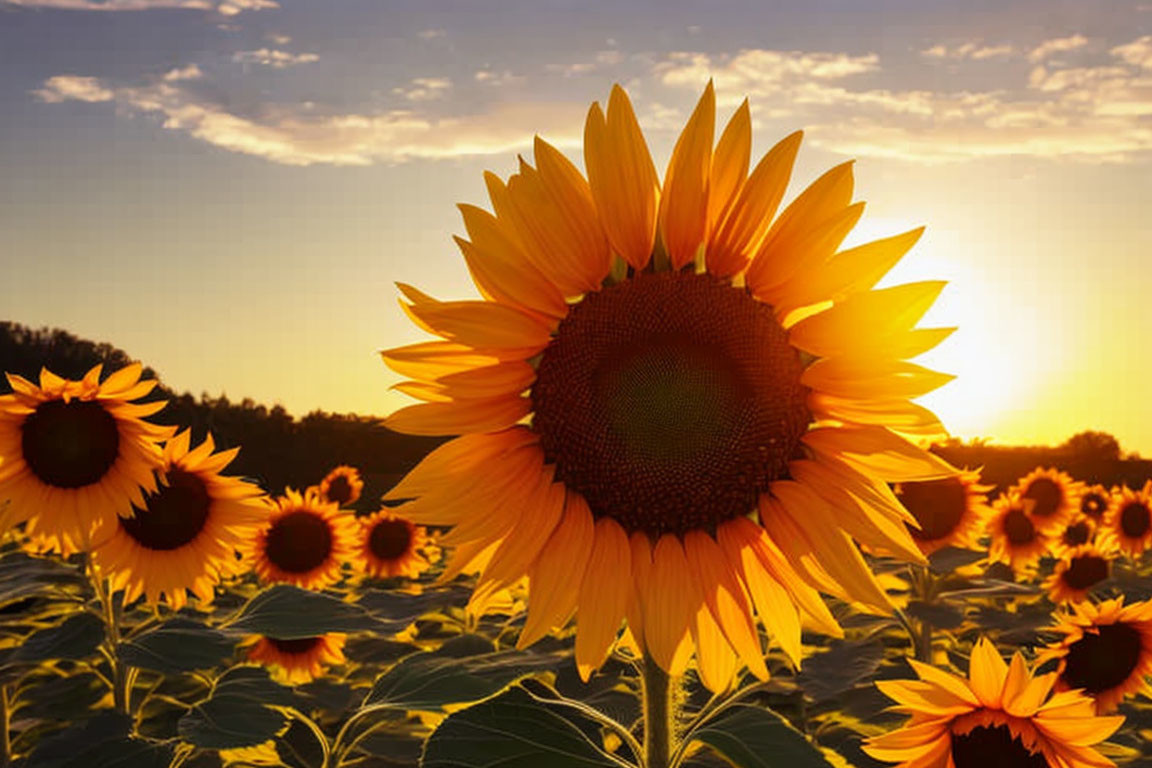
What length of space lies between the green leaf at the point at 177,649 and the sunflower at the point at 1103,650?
3.49 m

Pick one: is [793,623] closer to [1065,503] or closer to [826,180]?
[826,180]

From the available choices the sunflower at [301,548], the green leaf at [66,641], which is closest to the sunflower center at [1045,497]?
the sunflower at [301,548]

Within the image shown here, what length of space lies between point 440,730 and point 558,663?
0.27 meters

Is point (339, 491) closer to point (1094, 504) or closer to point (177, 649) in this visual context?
point (177, 649)

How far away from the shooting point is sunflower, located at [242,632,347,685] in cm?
579

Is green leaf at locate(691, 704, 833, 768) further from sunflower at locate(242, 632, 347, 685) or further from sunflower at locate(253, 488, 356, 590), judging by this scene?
sunflower at locate(253, 488, 356, 590)

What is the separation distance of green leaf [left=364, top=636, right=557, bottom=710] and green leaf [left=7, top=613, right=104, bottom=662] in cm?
242

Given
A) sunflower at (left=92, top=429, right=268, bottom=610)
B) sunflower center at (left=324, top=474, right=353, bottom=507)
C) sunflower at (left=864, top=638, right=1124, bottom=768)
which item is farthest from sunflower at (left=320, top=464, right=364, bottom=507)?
sunflower at (left=864, top=638, right=1124, bottom=768)

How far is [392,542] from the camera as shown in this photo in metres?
8.54

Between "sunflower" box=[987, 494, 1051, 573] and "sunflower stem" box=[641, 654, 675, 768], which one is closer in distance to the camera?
"sunflower stem" box=[641, 654, 675, 768]

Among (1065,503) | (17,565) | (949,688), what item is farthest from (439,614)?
(1065,503)

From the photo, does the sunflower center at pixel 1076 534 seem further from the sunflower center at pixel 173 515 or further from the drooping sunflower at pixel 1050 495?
the sunflower center at pixel 173 515

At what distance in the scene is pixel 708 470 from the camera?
2.05 meters

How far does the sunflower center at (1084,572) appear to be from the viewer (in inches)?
295
